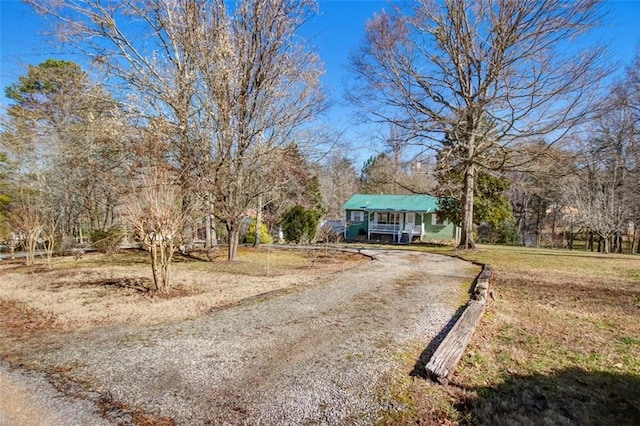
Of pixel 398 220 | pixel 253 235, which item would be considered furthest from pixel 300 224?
pixel 398 220

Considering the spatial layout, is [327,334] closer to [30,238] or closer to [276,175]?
[276,175]

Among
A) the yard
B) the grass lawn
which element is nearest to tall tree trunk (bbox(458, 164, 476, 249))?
the yard

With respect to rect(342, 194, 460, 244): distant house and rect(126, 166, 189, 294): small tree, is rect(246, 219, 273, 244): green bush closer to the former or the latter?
rect(342, 194, 460, 244): distant house

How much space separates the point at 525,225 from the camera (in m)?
33.9

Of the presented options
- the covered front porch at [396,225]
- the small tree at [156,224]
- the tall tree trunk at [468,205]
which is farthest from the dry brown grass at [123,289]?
the covered front porch at [396,225]

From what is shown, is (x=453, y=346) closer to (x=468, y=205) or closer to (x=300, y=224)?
(x=468, y=205)

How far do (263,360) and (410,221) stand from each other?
2395cm

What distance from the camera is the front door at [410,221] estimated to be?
2586 cm

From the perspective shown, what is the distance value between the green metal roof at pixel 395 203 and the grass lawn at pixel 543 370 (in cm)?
1942

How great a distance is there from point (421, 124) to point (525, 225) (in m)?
25.5

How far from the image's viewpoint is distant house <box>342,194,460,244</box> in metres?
25.6

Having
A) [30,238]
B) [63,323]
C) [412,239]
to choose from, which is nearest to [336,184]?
[412,239]

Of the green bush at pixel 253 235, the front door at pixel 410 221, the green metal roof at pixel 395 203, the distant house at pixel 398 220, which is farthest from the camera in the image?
the front door at pixel 410 221

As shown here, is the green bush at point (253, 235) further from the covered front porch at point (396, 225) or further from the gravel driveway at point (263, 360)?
the gravel driveway at point (263, 360)
